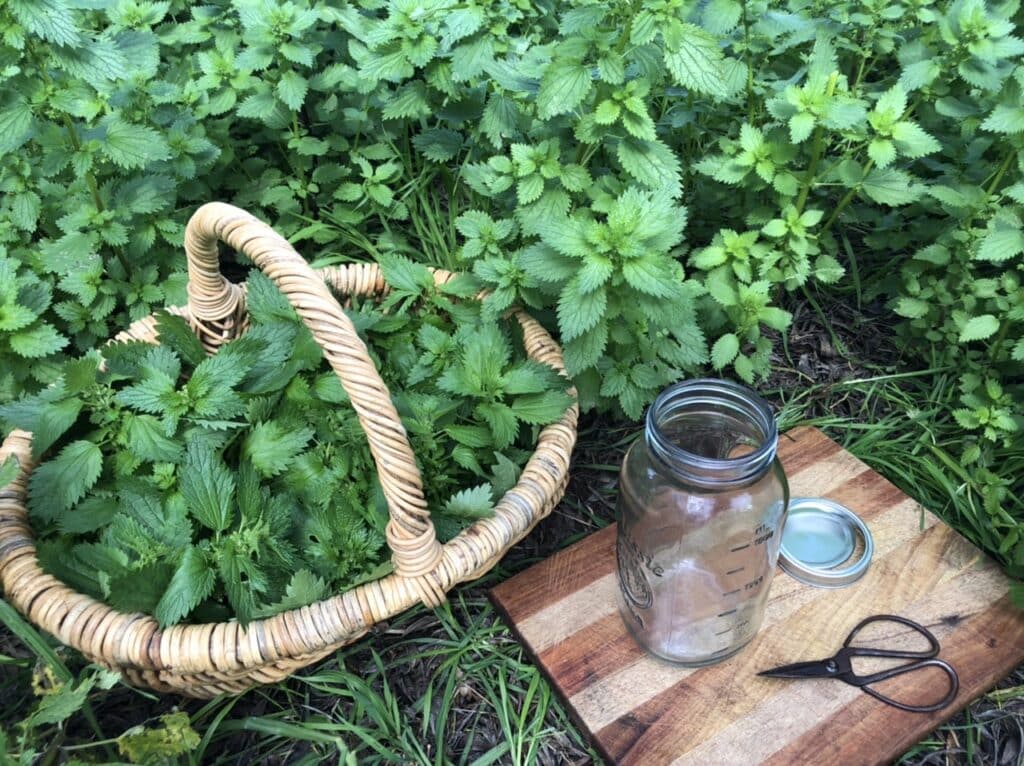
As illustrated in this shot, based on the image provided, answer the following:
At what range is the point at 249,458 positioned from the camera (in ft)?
5.18

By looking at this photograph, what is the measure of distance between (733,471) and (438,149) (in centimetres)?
141

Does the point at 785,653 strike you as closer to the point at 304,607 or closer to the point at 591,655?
the point at 591,655

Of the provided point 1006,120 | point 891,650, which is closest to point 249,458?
point 891,650

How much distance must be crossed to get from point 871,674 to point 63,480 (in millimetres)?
1531

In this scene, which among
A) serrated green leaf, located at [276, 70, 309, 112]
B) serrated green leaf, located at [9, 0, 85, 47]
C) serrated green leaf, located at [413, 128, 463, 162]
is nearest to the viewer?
serrated green leaf, located at [9, 0, 85, 47]

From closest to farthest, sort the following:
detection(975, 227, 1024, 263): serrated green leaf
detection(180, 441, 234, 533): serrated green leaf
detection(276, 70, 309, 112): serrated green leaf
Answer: detection(180, 441, 234, 533): serrated green leaf < detection(975, 227, 1024, 263): serrated green leaf < detection(276, 70, 309, 112): serrated green leaf

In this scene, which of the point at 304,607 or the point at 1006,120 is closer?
the point at 304,607

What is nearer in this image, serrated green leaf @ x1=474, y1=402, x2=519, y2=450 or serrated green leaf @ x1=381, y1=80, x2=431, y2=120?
serrated green leaf @ x1=474, y1=402, x2=519, y2=450

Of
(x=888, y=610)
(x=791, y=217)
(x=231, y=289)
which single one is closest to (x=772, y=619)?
(x=888, y=610)

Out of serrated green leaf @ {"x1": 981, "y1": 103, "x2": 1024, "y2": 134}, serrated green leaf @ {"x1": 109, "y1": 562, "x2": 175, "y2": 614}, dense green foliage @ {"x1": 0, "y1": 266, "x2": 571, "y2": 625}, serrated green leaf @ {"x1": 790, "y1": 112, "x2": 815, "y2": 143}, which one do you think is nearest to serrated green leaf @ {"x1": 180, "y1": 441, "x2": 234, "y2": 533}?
dense green foliage @ {"x1": 0, "y1": 266, "x2": 571, "y2": 625}

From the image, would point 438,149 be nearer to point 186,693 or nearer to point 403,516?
point 403,516

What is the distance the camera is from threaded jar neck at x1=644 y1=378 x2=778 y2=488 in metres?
1.15

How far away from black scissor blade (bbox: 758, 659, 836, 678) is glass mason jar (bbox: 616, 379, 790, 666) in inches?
2.9

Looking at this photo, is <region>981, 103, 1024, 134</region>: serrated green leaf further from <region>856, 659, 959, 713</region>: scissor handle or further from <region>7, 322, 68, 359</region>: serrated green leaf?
<region>7, 322, 68, 359</region>: serrated green leaf
